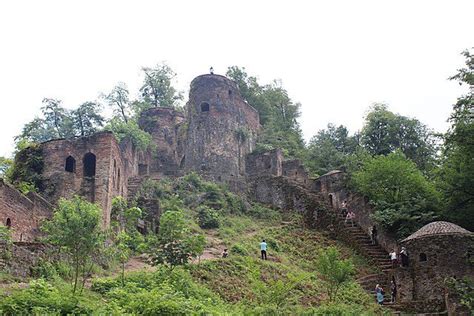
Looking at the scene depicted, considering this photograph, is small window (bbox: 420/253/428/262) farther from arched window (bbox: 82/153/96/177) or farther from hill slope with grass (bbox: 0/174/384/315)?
arched window (bbox: 82/153/96/177)

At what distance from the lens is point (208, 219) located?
29328mm

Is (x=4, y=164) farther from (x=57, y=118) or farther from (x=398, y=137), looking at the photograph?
(x=398, y=137)

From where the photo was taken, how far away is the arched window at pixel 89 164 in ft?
88.0

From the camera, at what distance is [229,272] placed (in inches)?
808

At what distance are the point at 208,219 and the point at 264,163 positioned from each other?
490 inches

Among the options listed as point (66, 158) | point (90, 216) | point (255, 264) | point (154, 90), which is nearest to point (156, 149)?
point (154, 90)

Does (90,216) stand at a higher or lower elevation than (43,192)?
lower

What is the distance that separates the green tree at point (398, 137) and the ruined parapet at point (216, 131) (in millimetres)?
10130

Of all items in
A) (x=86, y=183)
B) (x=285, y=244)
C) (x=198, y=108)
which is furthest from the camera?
(x=198, y=108)

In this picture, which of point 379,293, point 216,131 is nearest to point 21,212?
point 379,293

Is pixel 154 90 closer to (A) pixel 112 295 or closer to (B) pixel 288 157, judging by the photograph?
(B) pixel 288 157

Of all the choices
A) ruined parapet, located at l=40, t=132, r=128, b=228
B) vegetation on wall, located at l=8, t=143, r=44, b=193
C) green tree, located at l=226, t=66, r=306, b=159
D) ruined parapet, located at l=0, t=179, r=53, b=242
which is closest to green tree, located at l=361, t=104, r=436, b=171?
green tree, located at l=226, t=66, r=306, b=159

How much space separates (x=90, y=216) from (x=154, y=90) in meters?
38.1

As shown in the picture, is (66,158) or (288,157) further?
(288,157)
